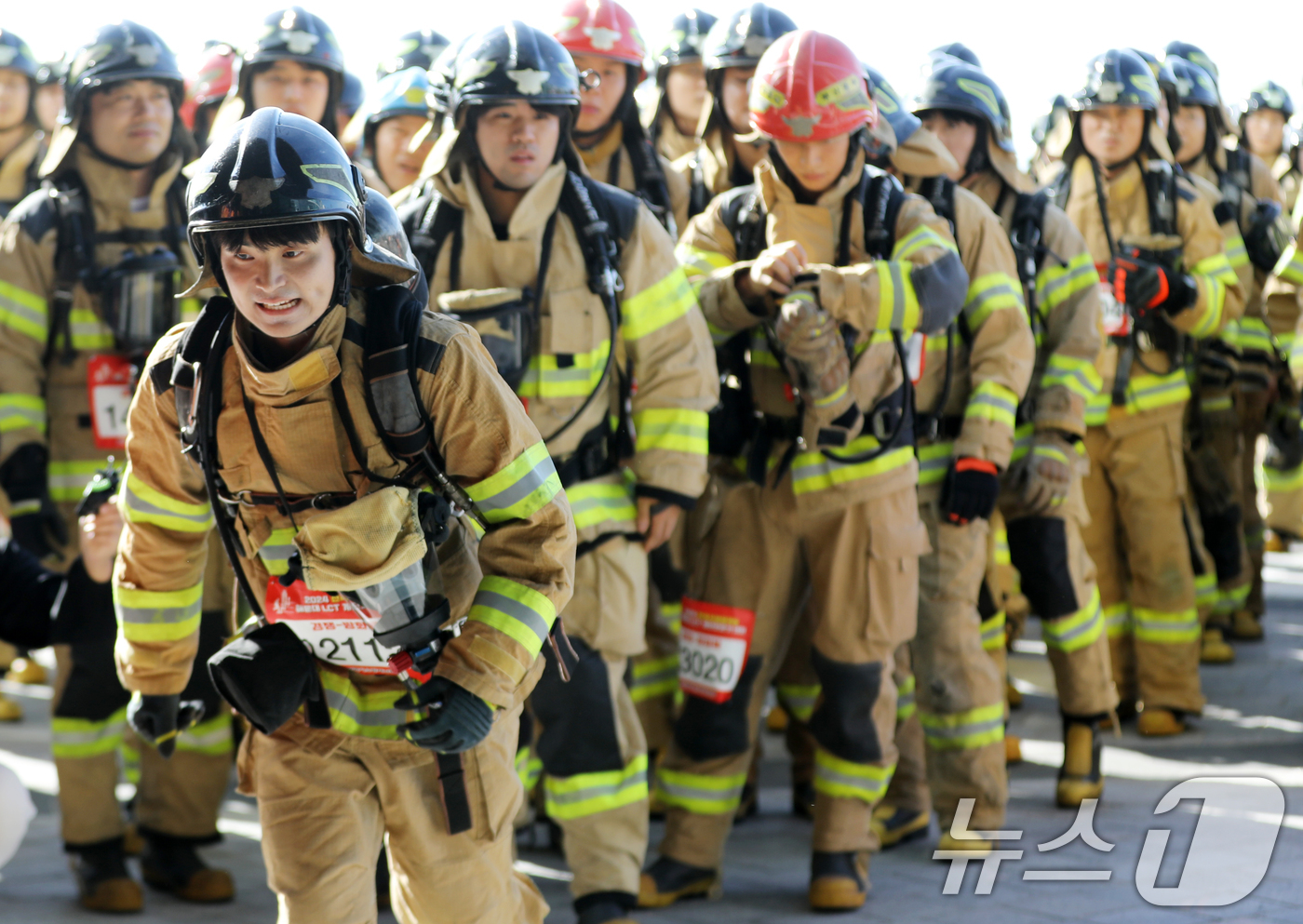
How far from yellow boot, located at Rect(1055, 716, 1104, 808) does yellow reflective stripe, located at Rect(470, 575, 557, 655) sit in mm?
3446

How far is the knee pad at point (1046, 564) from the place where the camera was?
5527 mm

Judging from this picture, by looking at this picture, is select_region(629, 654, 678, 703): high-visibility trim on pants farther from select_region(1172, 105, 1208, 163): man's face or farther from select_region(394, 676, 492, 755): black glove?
select_region(1172, 105, 1208, 163): man's face

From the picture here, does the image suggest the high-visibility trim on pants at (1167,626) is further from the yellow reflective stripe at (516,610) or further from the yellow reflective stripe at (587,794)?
the yellow reflective stripe at (516,610)

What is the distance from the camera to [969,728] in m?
4.97

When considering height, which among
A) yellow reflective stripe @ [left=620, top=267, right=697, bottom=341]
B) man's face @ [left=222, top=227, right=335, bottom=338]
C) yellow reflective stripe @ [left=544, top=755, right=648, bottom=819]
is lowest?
yellow reflective stripe @ [left=544, top=755, right=648, bottom=819]

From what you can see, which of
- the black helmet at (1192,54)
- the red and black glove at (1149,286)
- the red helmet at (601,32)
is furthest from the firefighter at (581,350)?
the black helmet at (1192,54)

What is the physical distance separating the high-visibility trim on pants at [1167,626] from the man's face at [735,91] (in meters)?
2.94

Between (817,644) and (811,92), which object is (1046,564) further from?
(811,92)

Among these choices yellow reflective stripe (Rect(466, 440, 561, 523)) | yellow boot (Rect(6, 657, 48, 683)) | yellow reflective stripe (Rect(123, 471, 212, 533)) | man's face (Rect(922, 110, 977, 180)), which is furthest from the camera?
yellow boot (Rect(6, 657, 48, 683))

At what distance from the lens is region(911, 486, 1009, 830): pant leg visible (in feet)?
16.4

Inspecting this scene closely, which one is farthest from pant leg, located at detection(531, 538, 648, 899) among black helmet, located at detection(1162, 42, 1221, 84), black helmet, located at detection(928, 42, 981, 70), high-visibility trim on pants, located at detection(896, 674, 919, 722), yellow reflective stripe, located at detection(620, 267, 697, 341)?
black helmet, located at detection(1162, 42, 1221, 84)

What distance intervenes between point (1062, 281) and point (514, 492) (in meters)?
3.49

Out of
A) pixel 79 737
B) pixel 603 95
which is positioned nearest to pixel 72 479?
pixel 79 737

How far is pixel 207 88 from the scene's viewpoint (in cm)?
797
